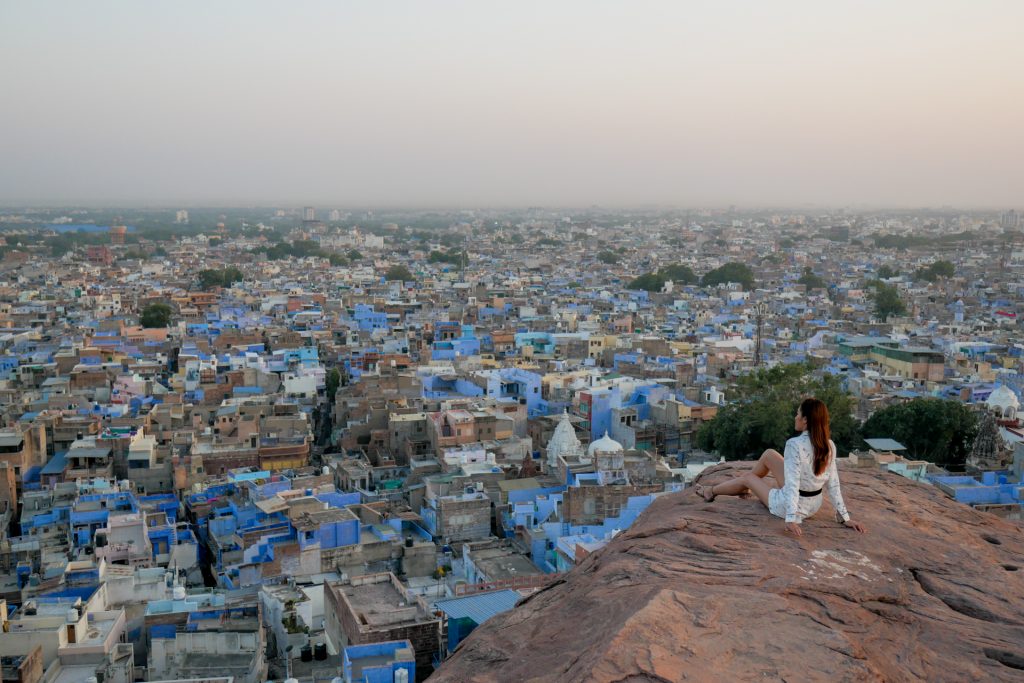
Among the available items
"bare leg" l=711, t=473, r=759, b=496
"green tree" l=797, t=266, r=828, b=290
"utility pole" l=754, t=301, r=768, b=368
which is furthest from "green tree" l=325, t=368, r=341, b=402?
"green tree" l=797, t=266, r=828, b=290

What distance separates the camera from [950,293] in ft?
142

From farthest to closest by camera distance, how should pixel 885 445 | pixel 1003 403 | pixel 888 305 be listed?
pixel 888 305
pixel 1003 403
pixel 885 445

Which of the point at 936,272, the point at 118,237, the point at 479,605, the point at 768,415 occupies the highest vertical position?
the point at 479,605

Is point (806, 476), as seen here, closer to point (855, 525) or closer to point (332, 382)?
point (855, 525)


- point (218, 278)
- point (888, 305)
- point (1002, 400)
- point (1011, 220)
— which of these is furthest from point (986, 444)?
point (1011, 220)

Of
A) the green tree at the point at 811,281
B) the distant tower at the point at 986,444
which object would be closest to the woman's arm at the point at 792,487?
the distant tower at the point at 986,444

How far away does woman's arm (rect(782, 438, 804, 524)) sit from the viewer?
3.71 meters

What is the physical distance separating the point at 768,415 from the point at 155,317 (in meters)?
22.4

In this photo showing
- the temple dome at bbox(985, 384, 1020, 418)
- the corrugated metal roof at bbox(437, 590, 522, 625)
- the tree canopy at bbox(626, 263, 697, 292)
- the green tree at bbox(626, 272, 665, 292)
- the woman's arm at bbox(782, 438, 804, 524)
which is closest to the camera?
the woman's arm at bbox(782, 438, 804, 524)

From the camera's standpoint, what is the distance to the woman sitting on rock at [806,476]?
12.3 feet

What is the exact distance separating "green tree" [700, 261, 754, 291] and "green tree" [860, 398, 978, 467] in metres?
32.4

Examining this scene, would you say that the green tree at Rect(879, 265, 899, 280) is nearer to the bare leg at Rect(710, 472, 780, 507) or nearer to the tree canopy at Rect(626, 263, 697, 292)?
the tree canopy at Rect(626, 263, 697, 292)

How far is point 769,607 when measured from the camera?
123 inches

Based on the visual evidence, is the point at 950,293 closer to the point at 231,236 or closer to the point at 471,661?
the point at 471,661
